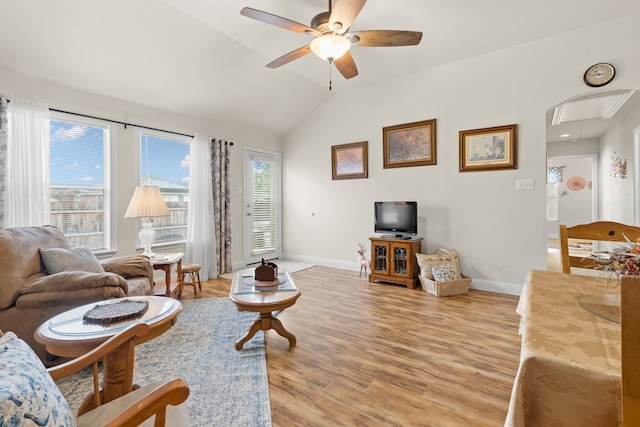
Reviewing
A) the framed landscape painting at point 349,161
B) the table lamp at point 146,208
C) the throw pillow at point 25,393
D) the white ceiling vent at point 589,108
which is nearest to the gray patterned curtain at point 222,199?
the table lamp at point 146,208

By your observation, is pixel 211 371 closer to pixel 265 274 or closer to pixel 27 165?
pixel 265 274

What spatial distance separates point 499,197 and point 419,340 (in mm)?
2256

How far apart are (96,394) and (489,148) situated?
423cm

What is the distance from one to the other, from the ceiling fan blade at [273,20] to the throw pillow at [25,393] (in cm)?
223

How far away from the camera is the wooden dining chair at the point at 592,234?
1.62 meters

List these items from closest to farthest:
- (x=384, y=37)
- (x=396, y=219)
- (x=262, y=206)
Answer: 1. (x=384, y=37)
2. (x=396, y=219)
3. (x=262, y=206)

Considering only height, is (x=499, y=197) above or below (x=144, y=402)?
above

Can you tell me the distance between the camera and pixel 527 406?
2.49 ft

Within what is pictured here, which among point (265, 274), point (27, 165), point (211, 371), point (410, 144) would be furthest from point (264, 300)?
point (410, 144)

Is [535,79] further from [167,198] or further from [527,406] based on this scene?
[167,198]

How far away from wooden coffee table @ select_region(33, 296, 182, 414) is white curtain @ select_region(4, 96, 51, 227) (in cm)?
199

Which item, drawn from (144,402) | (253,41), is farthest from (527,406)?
(253,41)

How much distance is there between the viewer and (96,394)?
1.14 meters

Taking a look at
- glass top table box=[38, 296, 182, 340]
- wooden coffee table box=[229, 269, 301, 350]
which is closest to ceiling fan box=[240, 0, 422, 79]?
wooden coffee table box=[229, 269, 301, 350]
